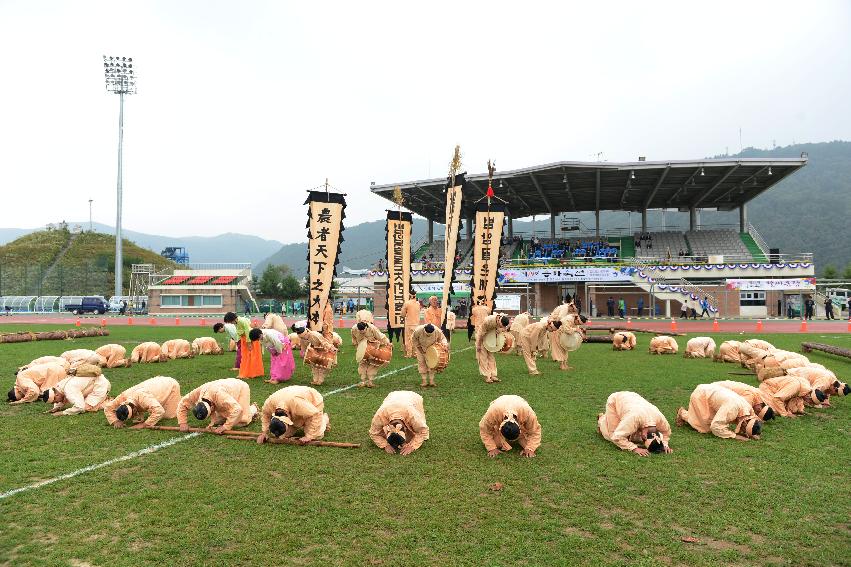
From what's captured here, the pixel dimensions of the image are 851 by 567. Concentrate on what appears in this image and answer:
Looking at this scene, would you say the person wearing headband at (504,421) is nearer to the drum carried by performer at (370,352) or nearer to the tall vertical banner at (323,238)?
the drum carried by performer at (370,352)

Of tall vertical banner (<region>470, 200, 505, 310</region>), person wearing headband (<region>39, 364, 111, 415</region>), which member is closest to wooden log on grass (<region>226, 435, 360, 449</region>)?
person wearing headband (<region>39, 364, 111, 415</region>)

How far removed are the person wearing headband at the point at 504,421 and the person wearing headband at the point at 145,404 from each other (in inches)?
184

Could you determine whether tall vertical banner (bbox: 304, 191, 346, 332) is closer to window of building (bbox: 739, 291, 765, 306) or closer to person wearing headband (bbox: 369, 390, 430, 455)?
person wearing headband (bbox: 369, 390, 430, 455)

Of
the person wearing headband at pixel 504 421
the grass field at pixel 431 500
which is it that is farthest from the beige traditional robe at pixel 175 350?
the person wearing headband at pixel 504 421

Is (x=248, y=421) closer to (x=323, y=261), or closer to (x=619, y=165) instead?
(x=323, y=261)

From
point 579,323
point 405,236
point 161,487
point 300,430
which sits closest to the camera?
point 161,487

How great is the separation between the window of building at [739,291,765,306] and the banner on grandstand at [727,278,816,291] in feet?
1.35

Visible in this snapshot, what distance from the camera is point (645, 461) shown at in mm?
5965

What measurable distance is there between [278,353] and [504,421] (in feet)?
22.7

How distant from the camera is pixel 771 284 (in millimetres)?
32969

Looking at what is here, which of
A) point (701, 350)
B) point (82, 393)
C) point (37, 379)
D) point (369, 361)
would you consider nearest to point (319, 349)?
point (369, 361)

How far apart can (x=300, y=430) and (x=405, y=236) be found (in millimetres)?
11940

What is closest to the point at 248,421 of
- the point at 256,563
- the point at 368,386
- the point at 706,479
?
the point at 368,386

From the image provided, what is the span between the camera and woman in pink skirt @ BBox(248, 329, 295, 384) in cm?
1143
